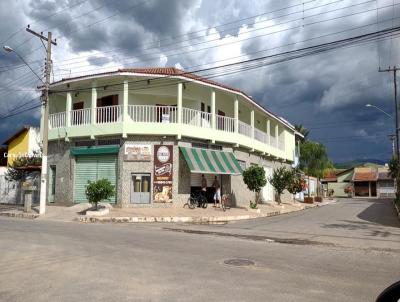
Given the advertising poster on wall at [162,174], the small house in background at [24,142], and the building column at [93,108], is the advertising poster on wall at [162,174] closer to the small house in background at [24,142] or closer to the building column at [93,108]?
the building column at [93,108]

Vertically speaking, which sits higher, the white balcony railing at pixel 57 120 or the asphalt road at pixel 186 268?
the white balcony railing at pixel 57 120

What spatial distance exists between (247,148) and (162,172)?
801cm

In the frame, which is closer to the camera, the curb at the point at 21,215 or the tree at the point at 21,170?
the curb at the point at 21,215

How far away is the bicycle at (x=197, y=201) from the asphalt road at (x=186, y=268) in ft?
34.8

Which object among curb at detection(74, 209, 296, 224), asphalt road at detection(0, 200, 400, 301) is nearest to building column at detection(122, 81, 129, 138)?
curb at detection(74, 209, 296, 224)

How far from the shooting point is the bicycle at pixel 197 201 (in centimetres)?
2503

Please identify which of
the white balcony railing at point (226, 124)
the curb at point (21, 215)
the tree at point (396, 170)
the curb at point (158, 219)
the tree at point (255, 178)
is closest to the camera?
the curb at point (158, 219)

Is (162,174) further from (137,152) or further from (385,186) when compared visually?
(385,186)

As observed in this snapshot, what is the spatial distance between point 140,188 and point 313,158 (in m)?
35.6

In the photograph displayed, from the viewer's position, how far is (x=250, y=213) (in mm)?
24797

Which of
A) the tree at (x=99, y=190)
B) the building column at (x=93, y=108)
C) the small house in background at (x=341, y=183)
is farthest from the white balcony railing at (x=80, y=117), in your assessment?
the small house in background at (x=341, y=183)

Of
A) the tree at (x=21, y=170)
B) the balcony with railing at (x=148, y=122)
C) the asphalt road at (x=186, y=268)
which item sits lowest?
the asphalt road at (x=186, y=268)

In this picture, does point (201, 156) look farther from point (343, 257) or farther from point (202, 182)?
point (343, 257)

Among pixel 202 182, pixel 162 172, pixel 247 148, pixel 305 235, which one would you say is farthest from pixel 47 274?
pixel 247 148
